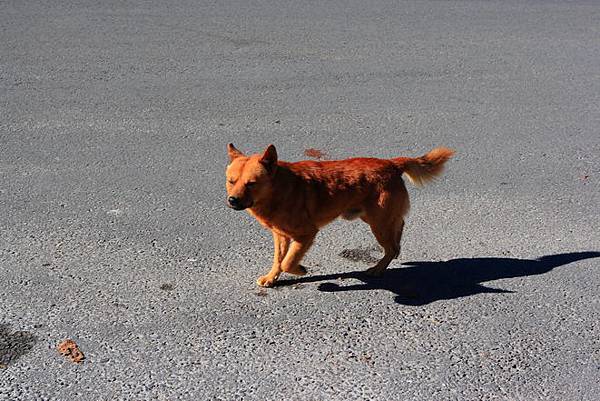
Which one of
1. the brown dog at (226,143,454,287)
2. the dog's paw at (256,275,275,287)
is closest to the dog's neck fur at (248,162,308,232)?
the brown dog at (226,143,454,287)

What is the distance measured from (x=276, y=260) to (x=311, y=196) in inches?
19.0

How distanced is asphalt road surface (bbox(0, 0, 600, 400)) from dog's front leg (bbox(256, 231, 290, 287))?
0.07m

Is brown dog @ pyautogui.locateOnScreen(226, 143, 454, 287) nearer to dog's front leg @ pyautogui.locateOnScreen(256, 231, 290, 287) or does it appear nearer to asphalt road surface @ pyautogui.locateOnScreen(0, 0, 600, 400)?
dog's front leg @ pyautogui.locateOnScreen(256, 231, 290, 287)

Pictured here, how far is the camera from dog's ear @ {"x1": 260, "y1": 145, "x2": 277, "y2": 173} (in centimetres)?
443

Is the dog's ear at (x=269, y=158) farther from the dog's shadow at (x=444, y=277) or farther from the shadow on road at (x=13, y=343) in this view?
the shadow on road at (x=13, y=343)

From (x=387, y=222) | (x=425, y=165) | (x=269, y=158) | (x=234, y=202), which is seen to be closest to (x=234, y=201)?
(x=234, y=202)

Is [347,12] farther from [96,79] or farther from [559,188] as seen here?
[559,188]

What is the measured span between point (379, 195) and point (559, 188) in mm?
2398

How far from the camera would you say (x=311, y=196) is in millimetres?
4738

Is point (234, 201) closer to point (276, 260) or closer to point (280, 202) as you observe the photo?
point (280, 202)

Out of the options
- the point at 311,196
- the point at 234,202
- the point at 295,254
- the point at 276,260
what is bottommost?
the point at 276,260

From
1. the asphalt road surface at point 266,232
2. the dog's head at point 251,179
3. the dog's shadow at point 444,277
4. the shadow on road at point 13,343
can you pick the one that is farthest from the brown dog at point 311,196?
the shadow on road at point 13,343

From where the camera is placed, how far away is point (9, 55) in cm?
861

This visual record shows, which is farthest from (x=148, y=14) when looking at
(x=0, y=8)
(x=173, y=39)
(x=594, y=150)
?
(x=594, y=150)
